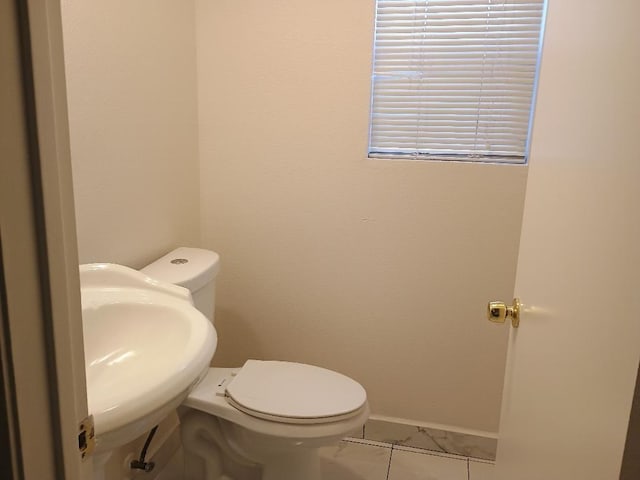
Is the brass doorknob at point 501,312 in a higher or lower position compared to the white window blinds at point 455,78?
lower

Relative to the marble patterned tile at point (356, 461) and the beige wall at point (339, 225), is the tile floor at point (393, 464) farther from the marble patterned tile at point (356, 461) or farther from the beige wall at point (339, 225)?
the beige wall at point (339, 225)

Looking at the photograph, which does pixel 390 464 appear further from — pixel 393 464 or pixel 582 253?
pixel 582 253

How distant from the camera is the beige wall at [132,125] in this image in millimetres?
1407

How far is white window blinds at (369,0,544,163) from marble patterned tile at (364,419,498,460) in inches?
42.0

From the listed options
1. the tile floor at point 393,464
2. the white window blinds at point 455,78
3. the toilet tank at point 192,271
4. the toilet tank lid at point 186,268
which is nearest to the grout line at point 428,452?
the tile floor at point 393,464

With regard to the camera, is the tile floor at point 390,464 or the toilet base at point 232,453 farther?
the tile floor at point 390,464

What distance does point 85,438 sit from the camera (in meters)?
0.62

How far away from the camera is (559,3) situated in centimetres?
93

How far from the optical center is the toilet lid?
1.54 metres

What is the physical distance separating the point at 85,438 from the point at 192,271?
1.10 meters

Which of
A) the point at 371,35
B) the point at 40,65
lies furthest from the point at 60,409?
the point at 371,35

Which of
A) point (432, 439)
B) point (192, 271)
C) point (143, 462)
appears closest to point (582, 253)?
point (192, 271)

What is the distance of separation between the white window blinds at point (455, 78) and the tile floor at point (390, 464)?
1150 millimetres

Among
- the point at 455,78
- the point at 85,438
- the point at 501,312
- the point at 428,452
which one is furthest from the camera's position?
the point at 428,452
